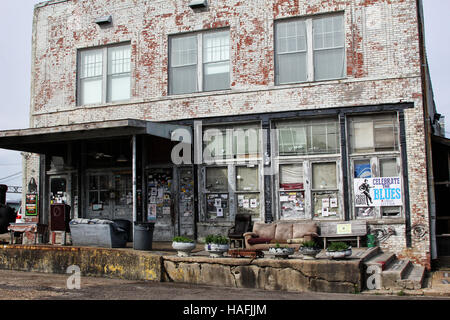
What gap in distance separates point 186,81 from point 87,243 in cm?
595

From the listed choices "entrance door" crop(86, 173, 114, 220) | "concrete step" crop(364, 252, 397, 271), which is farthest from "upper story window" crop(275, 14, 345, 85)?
"entrance door" crop(86, 173, 114, 220)

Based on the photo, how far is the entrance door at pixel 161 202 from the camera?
50.9 feet

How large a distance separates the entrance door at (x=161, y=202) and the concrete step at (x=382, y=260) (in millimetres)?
6378

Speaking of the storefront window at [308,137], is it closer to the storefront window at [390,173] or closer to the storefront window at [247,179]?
the storefront window at [247,179]

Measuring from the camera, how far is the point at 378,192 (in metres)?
13.4

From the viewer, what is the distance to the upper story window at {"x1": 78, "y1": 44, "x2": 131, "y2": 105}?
16.6 m

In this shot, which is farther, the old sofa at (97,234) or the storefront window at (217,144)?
the storefront window at (217,144)

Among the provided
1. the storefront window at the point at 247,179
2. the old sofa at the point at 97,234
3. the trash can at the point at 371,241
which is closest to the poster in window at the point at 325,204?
the trash can at the point at 371,241

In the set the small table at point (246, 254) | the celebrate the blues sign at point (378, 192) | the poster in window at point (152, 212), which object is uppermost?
the celebrate the blues sign at point (378, 192)

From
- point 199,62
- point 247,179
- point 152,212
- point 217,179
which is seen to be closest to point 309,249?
point 247,179

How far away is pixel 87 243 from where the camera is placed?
1266 centimetres

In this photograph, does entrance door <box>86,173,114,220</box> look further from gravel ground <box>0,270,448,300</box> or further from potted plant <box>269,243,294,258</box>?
potted plant <box>269,243,294,258</box>
